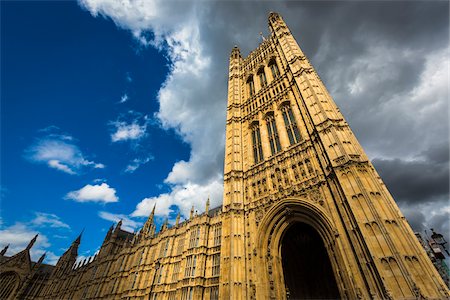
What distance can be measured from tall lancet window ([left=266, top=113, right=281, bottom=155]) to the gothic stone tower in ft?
0.40

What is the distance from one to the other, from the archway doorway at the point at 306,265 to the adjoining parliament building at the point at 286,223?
0.09 m

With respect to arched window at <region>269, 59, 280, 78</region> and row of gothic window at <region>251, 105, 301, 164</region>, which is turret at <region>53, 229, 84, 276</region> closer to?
row of gothic window at <region>251, 105, 301, 164</region>

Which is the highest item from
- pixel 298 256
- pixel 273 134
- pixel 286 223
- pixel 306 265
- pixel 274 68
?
pixel 274 68

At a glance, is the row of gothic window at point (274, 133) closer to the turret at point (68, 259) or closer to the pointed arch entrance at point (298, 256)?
the pointed arch entrance at point (298, 256)

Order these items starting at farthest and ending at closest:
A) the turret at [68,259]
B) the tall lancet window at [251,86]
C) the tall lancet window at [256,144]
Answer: the turret at [68,259]
the tall lancet window at [251,86]
the tall lancet window at [256,144]

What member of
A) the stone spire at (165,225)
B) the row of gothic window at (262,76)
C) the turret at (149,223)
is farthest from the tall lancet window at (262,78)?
the turret at (149,223)

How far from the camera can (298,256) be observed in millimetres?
20344

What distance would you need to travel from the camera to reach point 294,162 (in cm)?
1873

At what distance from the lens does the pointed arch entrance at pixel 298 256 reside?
45.3ft

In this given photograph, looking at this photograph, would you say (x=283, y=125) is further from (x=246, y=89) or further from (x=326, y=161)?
(x=246, y=89)

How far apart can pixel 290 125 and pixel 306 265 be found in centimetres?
1419

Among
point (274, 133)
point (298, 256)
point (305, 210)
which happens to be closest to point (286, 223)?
point (305, 210)

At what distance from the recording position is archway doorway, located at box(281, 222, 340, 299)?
18.3 metres

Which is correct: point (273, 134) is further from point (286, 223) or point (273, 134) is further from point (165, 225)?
point (165, 225)
